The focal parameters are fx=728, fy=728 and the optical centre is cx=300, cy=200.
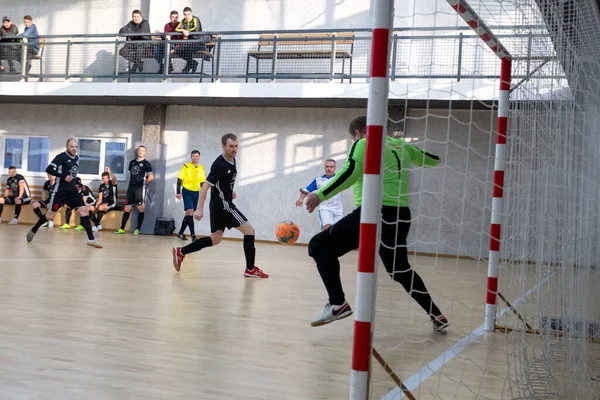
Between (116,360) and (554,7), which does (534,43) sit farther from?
(116,360)

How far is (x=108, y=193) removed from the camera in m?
17.3

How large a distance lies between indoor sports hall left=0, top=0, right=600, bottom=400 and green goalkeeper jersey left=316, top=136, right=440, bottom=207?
0.06 feet

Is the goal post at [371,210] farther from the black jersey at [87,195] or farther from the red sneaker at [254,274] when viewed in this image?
the black jersey at [87,195]

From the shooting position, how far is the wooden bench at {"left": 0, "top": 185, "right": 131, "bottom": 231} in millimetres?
17484

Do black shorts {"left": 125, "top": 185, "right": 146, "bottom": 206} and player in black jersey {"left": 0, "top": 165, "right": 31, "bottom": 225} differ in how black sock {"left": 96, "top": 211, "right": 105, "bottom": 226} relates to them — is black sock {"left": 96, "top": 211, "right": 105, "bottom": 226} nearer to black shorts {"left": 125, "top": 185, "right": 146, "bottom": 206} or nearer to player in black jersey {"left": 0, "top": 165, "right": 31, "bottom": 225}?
black shorts {"left": 125, "top": 185, "right": 146, "bottom": 206}

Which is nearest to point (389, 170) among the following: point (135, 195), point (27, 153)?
point (135, 195)

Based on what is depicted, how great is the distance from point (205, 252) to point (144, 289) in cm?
548

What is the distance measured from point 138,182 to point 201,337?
12405 millimetres

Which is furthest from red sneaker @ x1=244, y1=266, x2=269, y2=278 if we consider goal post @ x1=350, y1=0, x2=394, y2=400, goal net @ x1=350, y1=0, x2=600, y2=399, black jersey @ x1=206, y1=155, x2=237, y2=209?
goal post @ x1=350, y1=0, x2=394, y2=400

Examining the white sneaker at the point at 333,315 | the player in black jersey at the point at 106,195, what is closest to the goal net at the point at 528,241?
the white sneaker at the point at 333,315

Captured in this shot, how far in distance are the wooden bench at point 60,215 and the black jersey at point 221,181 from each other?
942 centimetres

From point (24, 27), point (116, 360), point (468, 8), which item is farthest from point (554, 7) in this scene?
point (24, 27)

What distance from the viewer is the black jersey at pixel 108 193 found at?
17281 millimetres

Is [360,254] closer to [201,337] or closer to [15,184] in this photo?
[201,337]
